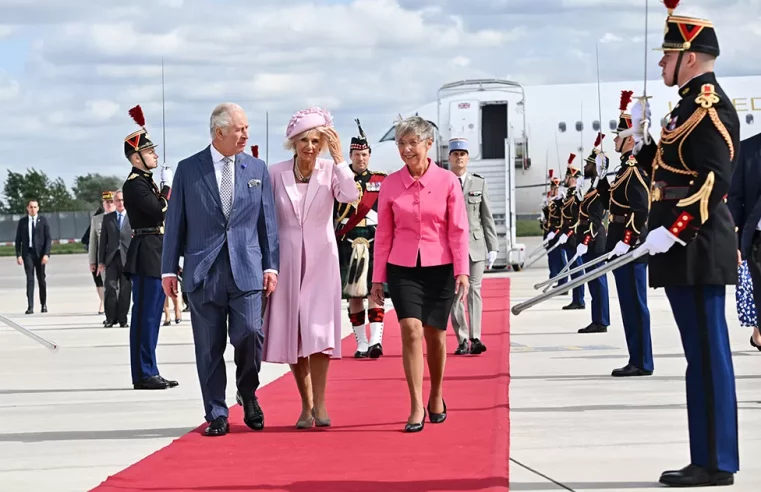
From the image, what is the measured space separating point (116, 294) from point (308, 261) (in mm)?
9804

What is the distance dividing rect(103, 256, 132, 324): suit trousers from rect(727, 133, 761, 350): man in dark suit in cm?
910

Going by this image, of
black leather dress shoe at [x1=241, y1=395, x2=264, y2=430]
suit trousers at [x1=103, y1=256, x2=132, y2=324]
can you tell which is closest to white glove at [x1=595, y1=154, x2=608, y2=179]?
black leather dress shoe at [x1=241, y1=395, x2=264, y2=430]

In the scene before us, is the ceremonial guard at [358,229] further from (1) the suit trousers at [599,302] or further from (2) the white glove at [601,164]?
(1) the suit trousers at [599,302]

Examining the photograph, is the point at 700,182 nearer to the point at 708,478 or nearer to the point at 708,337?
the point at 708,337

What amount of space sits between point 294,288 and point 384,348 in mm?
4934

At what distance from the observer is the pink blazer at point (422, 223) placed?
775cm

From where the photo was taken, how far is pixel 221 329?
7672 millimetres

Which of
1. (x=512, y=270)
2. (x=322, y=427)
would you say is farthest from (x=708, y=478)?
(x=512, y=270)

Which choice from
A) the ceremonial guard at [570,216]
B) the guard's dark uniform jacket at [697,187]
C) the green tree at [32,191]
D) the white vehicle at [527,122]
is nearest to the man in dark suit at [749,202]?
the guard's dark uniform jacket at [697,187]

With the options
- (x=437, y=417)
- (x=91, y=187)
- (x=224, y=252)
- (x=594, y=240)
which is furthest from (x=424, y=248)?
(x=91, y=187)

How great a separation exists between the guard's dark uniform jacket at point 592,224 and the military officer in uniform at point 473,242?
270 cm

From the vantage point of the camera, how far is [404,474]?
6234 millimetres

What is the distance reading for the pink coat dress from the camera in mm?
7656

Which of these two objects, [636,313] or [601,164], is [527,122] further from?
[636,313]
